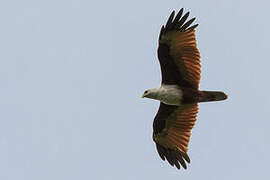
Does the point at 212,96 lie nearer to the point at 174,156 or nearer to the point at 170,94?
the point at 170,94

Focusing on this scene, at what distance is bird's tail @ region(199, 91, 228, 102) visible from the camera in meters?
16.6

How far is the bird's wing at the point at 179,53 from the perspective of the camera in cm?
1675

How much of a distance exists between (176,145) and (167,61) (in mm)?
2498

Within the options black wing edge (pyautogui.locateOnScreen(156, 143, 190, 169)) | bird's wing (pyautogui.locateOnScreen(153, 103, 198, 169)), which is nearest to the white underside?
bird's wing (pyautogui.locateOnScreen(153, 103, 198, 169))

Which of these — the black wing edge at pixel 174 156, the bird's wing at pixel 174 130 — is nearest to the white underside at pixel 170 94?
the bird's wing at pixel 174 130

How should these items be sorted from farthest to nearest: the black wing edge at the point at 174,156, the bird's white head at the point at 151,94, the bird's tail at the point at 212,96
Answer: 1. the black wing edge at the point at 174,156
2. the bird's white head at the point at 151,94
3. the bird's tail at the point at 212,96

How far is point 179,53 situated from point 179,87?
91 cm

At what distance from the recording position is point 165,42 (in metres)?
16.8

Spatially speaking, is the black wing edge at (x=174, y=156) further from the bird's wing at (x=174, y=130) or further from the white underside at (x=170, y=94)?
the white underside at (x=170, y=94)

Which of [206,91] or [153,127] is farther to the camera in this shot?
[153,127]

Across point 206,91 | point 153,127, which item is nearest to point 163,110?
point 153,127

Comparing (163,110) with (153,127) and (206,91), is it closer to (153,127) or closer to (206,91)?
(153,127)

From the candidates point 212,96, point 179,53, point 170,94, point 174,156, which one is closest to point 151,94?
point 170,94

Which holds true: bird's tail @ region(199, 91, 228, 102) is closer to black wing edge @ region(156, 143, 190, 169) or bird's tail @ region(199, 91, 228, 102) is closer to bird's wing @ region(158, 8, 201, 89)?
bird's wing @ region(158, 8, 201, 89)
